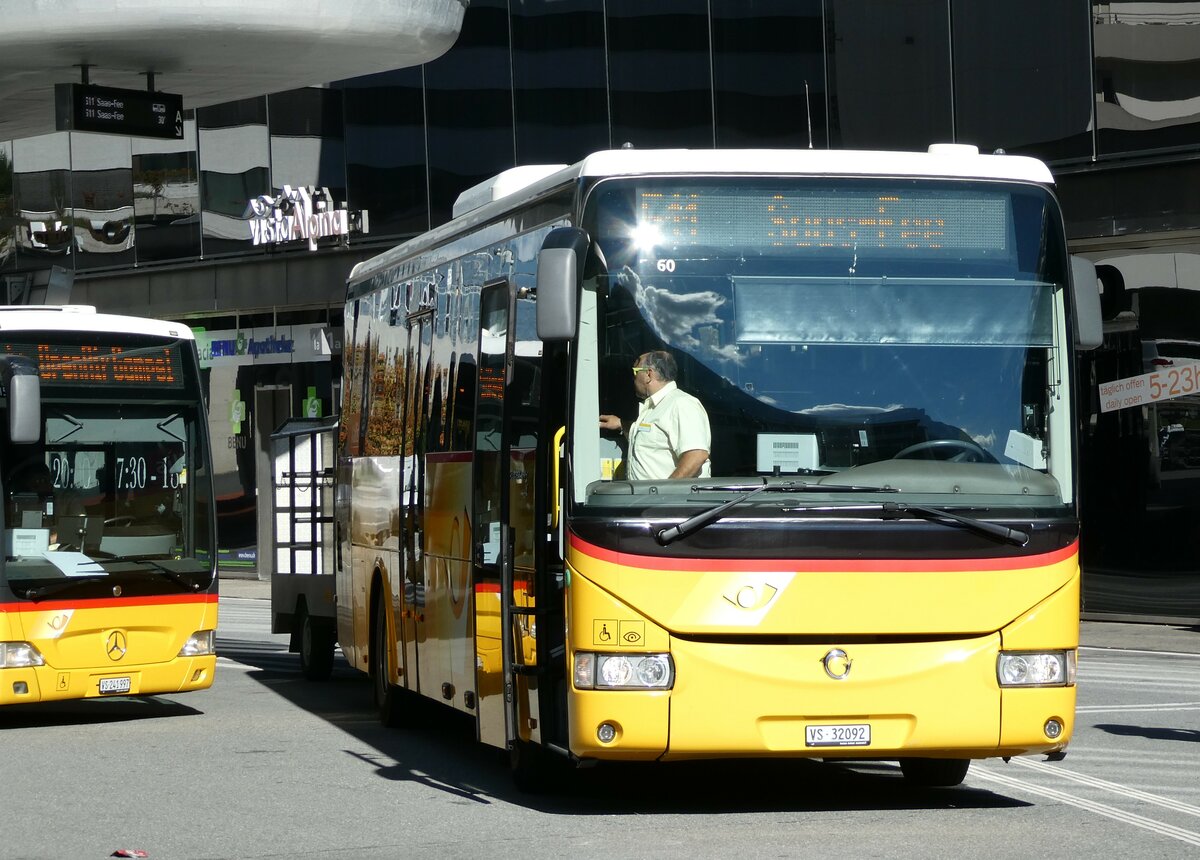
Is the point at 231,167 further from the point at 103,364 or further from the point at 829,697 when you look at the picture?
the point at 829,697

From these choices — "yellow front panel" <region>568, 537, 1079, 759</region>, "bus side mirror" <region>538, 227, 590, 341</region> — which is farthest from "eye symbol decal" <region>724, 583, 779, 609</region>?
"bus side mirror" <region>538, 227, 590, 341</region>

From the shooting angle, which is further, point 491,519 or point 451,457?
point 451,457

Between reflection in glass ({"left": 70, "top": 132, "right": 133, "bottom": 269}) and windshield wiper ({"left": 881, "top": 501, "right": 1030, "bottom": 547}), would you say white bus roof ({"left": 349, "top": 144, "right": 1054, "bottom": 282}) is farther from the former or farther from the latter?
reflection in glass ({"left": 70, "top": 132, "right": 133, "bottom": 269})

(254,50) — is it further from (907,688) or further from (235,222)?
(907,688)

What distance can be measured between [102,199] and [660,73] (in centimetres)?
1365

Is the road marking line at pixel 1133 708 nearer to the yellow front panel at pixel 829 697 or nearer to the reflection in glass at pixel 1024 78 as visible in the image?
the yellow front panel at pixel 829 697

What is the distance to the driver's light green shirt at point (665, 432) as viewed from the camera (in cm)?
884

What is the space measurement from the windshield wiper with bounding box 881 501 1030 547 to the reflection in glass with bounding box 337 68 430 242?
21.9 meters

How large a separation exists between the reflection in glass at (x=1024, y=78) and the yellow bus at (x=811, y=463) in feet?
45.6

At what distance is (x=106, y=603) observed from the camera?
1407cm

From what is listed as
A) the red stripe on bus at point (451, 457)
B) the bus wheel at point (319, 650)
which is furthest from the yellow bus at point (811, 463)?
the bus wheel at point (319, 650)

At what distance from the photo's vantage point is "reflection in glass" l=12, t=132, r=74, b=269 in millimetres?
37250

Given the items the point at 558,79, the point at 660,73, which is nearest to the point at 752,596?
the point at 660,73

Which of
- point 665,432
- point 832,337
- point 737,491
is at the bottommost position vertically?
point 737,491
